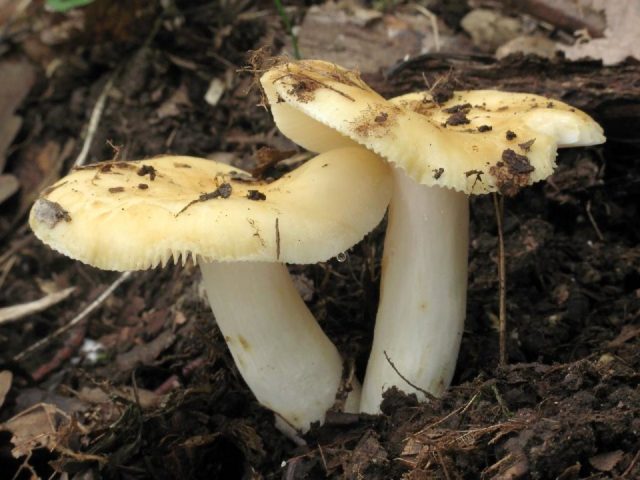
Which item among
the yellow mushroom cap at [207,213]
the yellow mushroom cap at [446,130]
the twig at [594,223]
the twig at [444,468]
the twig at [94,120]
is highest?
the yellow mushroom cap at [446,130]

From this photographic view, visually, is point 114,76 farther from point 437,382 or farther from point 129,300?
point 437,382

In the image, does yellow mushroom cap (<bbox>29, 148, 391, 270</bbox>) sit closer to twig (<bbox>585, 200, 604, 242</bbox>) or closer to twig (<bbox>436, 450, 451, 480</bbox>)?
twig (<bbox>436, 450, 451, 480</bbox>)

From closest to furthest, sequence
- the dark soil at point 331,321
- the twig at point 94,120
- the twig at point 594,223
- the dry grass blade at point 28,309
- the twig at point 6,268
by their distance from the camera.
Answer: the dark soil at point 331,321 < the twig at point 594,223 < the dry grass blade at point 28,309 < the twig at point 6,268 < the twig at point 94,120

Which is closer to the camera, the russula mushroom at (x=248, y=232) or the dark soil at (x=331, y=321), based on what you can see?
the russula mushroom at (x=248, y=232)

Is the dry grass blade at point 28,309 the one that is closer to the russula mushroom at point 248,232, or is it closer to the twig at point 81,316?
the twig at point 81,316

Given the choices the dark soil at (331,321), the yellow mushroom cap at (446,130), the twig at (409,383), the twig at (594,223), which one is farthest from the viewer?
the twig at (594,223)

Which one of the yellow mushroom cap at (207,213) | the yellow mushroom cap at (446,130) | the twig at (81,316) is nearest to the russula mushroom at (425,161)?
the yellow mushroom cap at (446,130)

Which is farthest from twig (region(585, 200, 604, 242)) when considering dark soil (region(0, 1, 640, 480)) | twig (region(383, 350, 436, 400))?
twig (region(383, 350, 436, 400))

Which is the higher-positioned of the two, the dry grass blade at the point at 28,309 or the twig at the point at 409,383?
the twig at the point at 409,383
